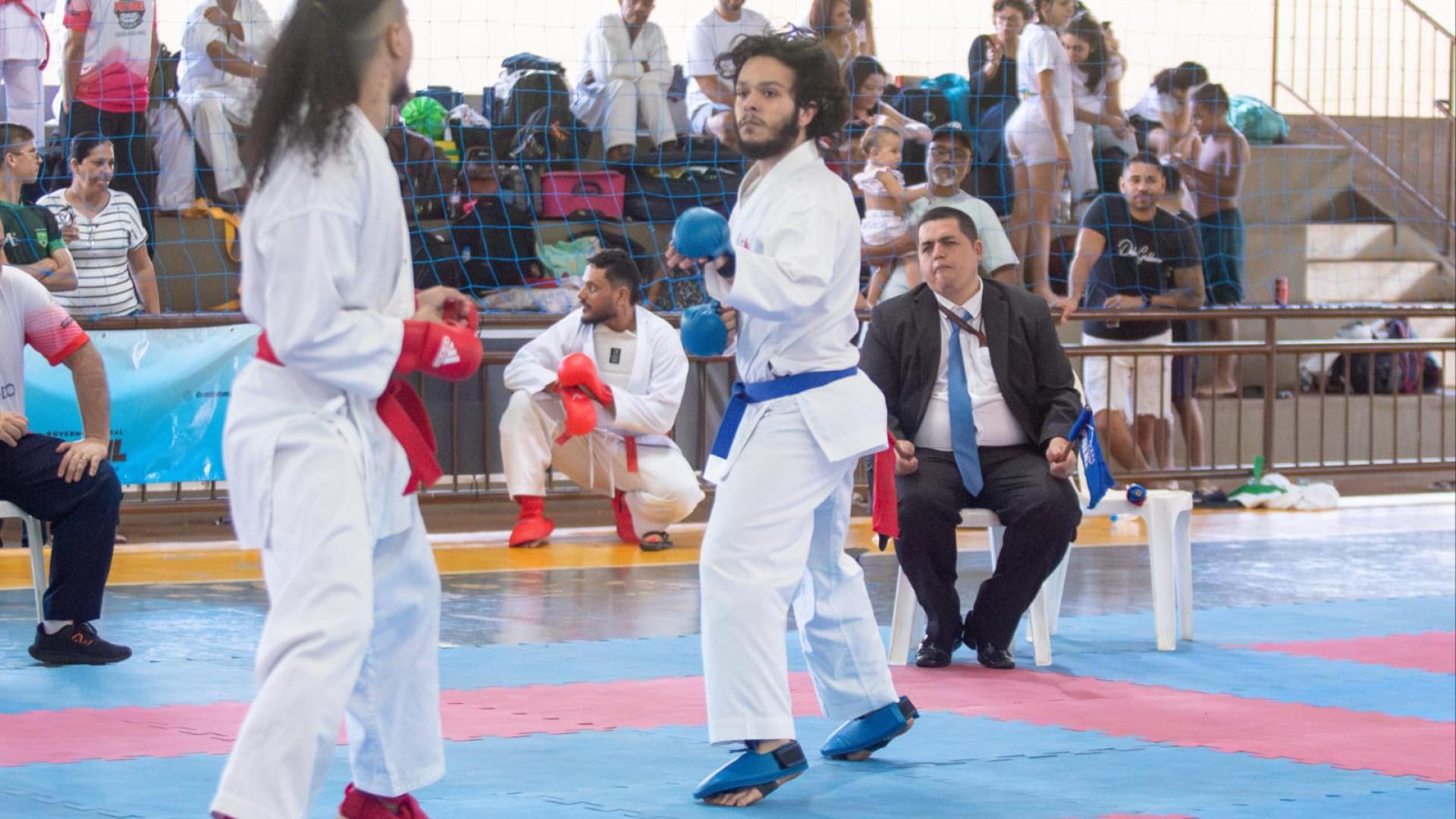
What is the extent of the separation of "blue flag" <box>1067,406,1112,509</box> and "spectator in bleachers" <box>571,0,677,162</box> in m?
5.34

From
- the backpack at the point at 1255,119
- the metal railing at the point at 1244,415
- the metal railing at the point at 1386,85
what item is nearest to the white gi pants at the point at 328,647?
the metal railing at the point at 1244,415

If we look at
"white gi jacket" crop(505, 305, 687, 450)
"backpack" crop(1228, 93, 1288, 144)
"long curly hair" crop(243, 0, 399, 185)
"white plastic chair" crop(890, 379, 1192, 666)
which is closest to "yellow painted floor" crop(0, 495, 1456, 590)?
"white gi jacket" crop(505, 305, 687, 450)

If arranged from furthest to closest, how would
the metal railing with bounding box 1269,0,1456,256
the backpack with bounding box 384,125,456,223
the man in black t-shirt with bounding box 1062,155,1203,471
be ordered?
the metal railing with bounding box 1269,0,1456,256, the man in black t-shirt with bounding box 1062,155,1203,471, the backpack with bounding box 384,125,456,223

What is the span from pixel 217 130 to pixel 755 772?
6.75 meters

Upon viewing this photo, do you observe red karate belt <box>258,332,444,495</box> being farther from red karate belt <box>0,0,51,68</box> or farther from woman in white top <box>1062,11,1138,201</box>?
woman in white top <box>1062,11,1138,201</box>

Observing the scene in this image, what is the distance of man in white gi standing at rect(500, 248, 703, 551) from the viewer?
25.7 ft

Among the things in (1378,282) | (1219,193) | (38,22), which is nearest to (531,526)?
(38,22)

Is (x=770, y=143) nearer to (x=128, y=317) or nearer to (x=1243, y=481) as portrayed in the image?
(x=128, y=317)

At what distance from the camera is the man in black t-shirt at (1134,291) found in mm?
9711

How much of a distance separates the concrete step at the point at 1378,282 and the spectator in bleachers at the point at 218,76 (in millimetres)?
8563

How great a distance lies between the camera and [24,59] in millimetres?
8508

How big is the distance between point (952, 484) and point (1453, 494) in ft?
22.4

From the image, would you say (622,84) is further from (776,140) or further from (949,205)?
(776,140)

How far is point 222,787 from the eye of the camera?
2504 mm
